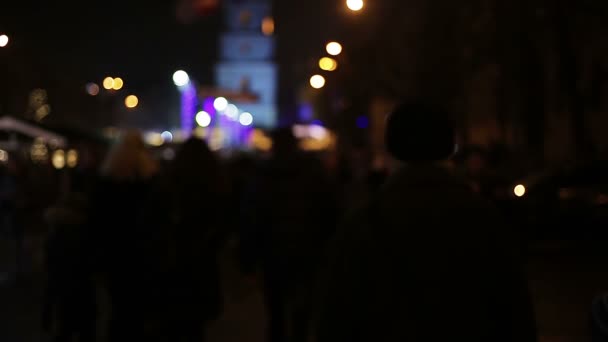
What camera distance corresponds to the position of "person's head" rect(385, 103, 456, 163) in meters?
2.80

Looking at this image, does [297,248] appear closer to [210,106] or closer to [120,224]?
[120,224]

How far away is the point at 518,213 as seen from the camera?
603 inches

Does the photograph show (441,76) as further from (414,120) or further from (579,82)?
(414,120)

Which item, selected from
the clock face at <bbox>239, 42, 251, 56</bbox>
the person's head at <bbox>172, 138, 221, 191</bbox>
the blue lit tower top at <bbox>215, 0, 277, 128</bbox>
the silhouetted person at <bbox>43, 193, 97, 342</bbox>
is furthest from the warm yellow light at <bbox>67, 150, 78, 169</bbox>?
the clock face at <bbox>239, 42, 251, 56</bbox>

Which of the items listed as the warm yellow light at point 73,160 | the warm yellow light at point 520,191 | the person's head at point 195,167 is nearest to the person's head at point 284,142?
the person's head at point 195,167

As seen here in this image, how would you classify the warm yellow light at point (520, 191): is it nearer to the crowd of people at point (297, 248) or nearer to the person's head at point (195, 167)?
the crowd of people at point (297, 248)

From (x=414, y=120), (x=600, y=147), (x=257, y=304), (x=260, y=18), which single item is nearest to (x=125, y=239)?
(x=414, y=120)

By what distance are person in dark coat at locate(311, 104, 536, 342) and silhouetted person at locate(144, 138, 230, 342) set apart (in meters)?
2.73

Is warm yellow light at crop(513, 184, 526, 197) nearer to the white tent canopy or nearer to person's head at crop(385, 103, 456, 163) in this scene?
the white tent canopy

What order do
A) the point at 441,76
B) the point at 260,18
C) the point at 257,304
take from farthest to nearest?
the point at 260,18, the point at 441,76, the point at 257,304

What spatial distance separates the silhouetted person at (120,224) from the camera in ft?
19.2

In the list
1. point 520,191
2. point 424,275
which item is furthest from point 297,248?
point 520,191

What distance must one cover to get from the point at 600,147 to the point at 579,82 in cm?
400

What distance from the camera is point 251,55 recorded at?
142 m
